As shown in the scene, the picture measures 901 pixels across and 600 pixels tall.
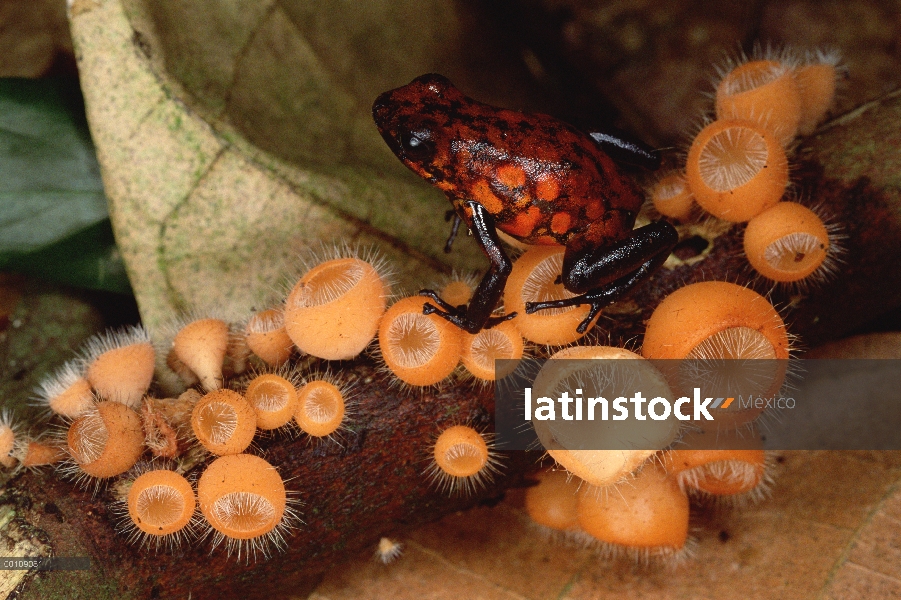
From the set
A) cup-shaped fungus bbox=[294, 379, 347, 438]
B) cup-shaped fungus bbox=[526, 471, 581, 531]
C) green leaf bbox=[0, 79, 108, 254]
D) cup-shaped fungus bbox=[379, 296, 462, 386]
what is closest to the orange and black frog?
cup-shaped fungus bbox=[379, 296, 462, 386]

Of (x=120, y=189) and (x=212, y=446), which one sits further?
(x=120, y=189)

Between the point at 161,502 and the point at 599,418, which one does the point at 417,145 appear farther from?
the point at 161,502

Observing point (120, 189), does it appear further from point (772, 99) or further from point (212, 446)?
point (772, 99)

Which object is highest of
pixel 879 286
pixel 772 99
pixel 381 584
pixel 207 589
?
pixel 772 99

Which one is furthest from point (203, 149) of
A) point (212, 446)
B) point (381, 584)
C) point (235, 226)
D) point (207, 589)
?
point (381, 584)

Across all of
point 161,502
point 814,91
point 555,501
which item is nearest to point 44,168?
point 161,502

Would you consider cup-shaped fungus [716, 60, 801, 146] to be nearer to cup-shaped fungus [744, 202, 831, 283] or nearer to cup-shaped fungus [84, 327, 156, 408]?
cup-shaped fungus [744, 202, 831, 283]
